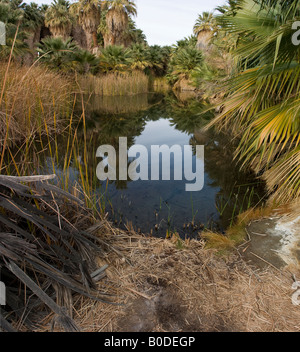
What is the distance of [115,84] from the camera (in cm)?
1792

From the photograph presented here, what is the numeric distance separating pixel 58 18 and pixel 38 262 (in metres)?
32.8

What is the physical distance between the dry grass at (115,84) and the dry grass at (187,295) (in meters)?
14.6

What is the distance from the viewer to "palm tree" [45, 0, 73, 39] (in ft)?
90.9

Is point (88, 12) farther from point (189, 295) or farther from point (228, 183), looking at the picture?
point (189, 295)

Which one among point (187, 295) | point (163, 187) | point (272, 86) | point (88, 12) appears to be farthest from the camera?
point (88, 12)

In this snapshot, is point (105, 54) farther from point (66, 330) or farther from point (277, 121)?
point (66, 330)

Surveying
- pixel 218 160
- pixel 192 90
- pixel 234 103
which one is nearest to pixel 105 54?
pixel 192 90

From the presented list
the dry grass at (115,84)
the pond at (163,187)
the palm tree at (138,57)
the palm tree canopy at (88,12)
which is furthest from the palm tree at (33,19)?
the pond at (163,187)

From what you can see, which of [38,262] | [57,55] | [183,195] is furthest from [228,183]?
[57,55]

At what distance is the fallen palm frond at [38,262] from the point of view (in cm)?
138

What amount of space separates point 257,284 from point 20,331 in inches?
62.6

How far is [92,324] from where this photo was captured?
1546mm

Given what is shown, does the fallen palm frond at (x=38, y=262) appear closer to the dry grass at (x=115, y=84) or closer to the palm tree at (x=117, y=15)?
the dry grass at (x=115, y=84)

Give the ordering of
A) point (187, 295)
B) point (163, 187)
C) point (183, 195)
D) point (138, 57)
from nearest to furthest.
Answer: point (187, 295) → point (183, 195) → point (163, 187) → point (138, 57)
